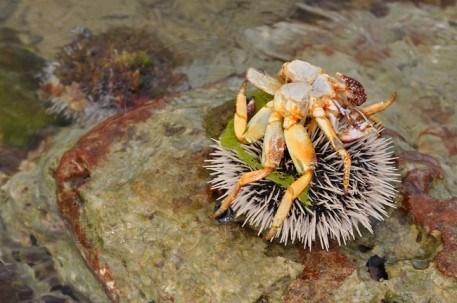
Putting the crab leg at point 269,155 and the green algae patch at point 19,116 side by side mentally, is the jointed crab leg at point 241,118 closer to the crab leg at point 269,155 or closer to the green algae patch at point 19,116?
the crab leg at point 269,155

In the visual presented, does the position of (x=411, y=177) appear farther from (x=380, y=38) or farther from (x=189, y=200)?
(x=380, y=38)

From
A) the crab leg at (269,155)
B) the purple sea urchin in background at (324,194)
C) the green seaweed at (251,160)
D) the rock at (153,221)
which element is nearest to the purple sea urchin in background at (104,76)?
the rock at (153,221)

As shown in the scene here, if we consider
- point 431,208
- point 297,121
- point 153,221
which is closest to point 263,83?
point 297,121

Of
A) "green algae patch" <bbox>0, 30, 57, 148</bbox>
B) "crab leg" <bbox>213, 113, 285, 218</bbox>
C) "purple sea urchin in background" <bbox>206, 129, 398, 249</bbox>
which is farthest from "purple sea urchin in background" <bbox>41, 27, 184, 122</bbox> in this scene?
"crab leg" <bbox>213, 113, 285, 218</bbox>

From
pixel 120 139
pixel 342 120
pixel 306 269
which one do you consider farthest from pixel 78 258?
pixel 342 120

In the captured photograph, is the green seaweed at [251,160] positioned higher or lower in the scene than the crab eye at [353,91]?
lower

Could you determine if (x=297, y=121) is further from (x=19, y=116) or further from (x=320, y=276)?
(x=19, y=116)

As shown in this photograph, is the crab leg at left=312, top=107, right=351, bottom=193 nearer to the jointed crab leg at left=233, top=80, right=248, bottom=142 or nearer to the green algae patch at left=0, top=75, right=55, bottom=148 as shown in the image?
the jointed crab leg at left=233, top=80, right=248, bottom=142

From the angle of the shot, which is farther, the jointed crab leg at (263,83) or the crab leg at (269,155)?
the jointed crab leg at (263,83)
